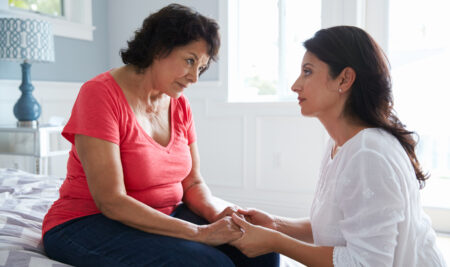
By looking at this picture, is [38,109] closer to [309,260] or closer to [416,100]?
[309,260]

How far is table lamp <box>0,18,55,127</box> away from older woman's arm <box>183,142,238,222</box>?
1680 millimetres

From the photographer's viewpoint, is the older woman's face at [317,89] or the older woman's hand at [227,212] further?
the older woman's hand at [227,212]

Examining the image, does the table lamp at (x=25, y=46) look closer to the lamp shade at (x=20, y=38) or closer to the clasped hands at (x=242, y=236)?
the lamp shade at (x=20, y=38)

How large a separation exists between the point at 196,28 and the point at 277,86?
2.17 meters

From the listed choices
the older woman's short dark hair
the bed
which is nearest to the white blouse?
the bed

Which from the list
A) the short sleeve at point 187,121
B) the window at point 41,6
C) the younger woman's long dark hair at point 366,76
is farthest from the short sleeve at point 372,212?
the window at point 41,6

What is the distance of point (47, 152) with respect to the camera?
8.68 feet

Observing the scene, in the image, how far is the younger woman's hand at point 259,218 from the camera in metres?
1.37

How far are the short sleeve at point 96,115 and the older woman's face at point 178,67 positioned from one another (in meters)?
0.22

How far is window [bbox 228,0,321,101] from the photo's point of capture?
3.33m

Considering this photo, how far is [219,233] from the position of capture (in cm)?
115

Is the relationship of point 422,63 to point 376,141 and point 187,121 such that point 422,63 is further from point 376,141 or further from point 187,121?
point 376,141

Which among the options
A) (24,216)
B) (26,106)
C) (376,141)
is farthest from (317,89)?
(26,106)

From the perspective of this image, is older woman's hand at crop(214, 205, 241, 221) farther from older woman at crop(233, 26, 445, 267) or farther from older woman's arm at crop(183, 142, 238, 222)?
older woman at crop(233, 26, 445, 267)
